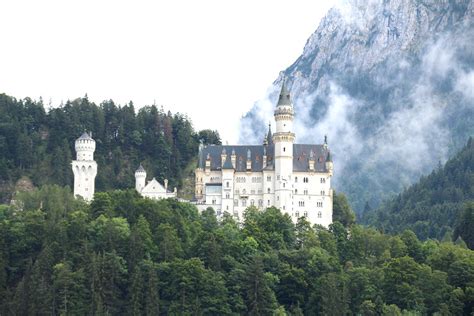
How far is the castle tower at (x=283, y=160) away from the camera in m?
106

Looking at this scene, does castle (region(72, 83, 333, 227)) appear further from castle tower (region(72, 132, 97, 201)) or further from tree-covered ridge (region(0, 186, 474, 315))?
tree-covered ridge (region(0, 186, 474, 315))

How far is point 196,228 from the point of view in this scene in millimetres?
97875

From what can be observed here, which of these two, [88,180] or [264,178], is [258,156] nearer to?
[264,178]

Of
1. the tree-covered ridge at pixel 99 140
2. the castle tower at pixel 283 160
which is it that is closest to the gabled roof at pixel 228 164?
the castle tower at pixel 283 160

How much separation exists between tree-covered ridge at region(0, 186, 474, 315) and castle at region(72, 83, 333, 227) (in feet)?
18.9

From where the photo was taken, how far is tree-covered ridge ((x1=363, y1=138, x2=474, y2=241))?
5738 inches

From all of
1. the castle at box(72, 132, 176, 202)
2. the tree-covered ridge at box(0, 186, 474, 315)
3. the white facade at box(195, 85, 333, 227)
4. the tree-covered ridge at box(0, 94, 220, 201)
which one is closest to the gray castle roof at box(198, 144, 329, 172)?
the white facade at box(195, 85, 333, 227)

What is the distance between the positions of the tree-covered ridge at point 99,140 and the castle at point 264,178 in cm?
1004

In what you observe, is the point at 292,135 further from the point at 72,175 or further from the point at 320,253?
the point at 72,175

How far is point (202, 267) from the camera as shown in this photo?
285 ft

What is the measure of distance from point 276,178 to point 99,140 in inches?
1197

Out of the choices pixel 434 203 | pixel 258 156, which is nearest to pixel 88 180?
pixel 258 156

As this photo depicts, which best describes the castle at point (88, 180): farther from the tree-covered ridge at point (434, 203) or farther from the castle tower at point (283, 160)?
the tree-covered ridge at point (434, 203)

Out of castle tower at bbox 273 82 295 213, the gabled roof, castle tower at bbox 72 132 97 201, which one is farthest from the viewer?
castle tower at bbox 72 132 97 201
